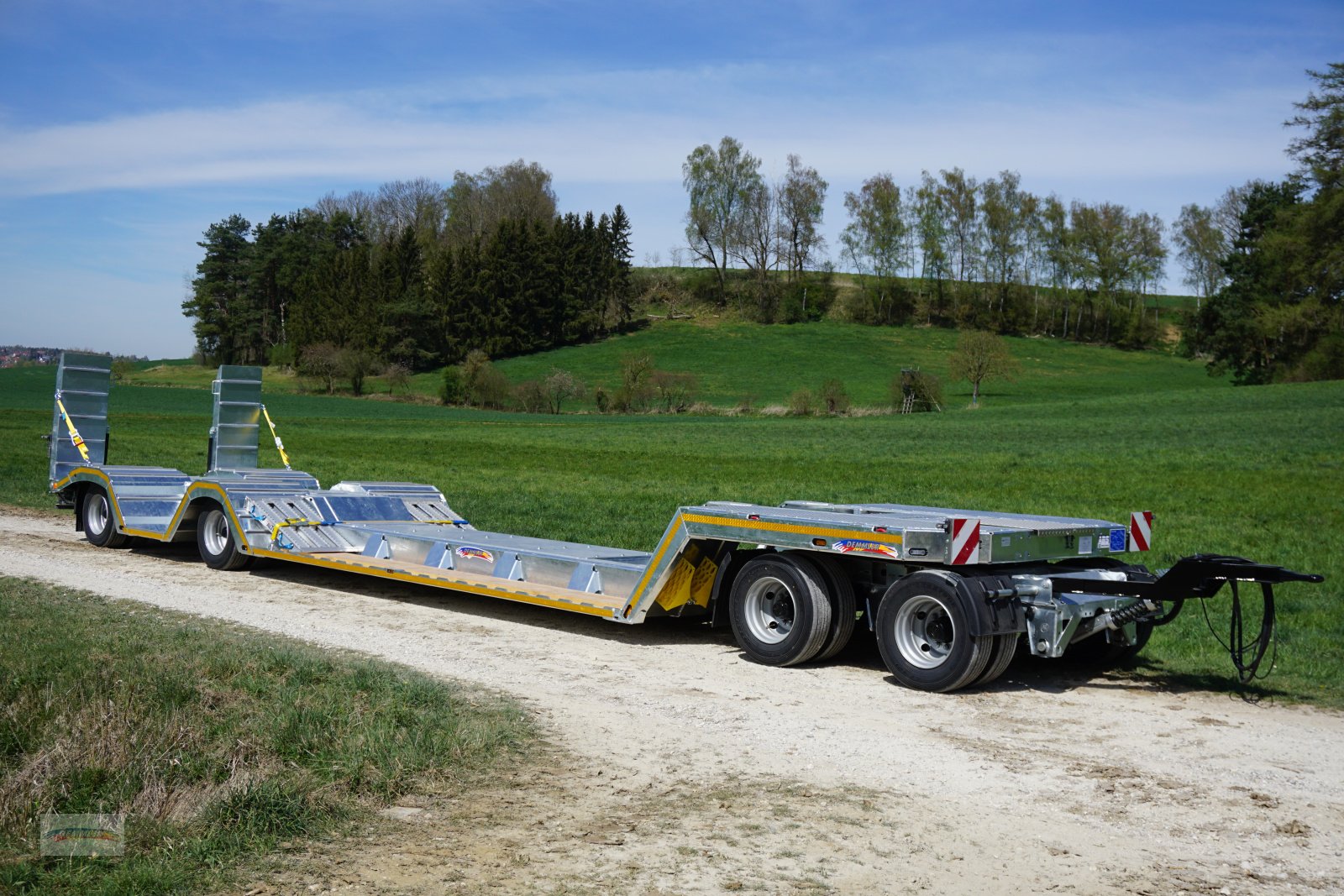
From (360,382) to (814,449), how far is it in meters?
59.6

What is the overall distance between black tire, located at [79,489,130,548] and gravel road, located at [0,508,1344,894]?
6459 millimetres

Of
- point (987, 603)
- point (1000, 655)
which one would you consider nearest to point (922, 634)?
point (1000, 655)

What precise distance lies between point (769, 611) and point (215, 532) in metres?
7.68

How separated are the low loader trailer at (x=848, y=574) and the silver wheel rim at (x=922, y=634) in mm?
12

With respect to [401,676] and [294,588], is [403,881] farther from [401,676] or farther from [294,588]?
[294,588]

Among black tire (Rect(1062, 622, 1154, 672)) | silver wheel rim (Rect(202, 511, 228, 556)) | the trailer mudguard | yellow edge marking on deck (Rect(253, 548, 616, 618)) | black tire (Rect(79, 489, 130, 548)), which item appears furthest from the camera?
black tire (Rect(79, 489, 130, 548))

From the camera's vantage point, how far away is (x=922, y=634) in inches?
337

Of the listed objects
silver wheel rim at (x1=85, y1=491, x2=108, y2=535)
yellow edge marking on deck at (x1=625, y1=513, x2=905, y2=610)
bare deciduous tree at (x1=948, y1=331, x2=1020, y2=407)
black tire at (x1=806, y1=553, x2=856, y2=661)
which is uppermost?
bare deciduous tree at (x1=948, y1=331, x2=1020, y2=407)

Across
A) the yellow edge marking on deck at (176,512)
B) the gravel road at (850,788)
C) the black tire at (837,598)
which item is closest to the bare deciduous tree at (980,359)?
the yellow edge marking on deck at (176,512)

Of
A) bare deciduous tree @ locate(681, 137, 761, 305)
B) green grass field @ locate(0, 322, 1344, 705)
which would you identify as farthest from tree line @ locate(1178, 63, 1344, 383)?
bare deciduous tree @ locate(681, 137, 761, 305)

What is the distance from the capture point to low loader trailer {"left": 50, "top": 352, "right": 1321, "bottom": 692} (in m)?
8.21

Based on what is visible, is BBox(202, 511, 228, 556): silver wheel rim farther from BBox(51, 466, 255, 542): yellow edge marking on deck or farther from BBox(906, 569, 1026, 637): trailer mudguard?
BBox(906, 569, 1026, 637): trailer mudguard

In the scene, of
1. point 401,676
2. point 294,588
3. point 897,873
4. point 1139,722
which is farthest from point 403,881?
point 294,588

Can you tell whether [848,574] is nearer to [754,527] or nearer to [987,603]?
[754,527]
